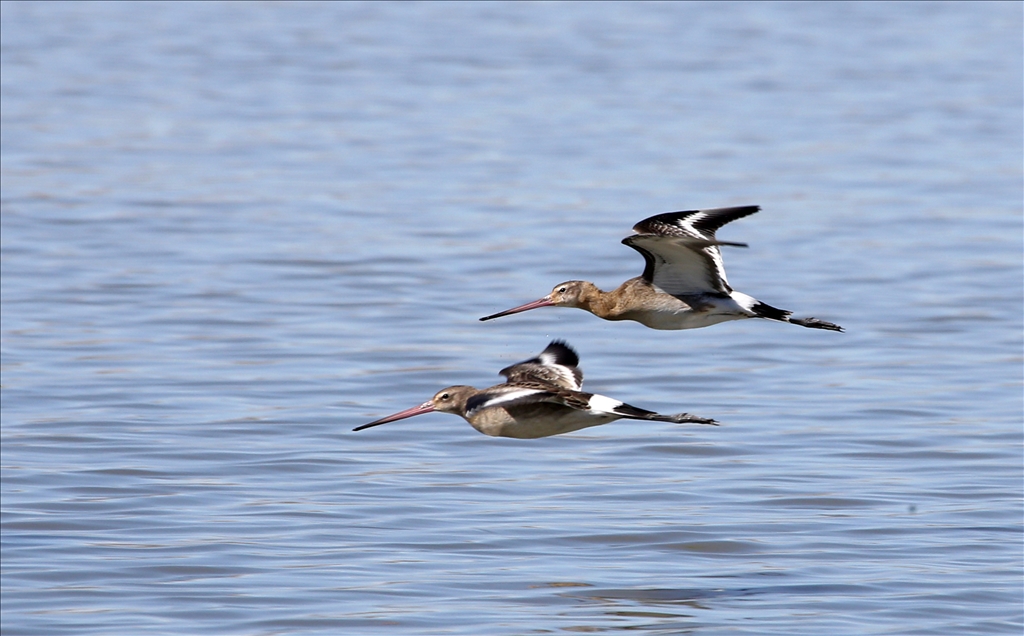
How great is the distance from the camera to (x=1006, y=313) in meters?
18.1

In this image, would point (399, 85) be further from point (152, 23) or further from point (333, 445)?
point (333, 445)

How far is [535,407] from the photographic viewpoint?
9.66 meters

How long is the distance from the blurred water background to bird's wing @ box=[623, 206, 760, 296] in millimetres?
1551

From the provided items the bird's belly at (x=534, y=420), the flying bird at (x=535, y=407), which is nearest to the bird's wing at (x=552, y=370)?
the flying bird at (x=535, y=407)

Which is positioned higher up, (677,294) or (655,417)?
(677,294)

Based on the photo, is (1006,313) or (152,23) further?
(152,23)

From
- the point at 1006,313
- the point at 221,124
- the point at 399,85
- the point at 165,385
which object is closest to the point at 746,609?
the point at 165,385

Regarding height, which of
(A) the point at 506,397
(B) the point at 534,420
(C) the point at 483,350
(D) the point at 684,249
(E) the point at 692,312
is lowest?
(C) the point at 483,350

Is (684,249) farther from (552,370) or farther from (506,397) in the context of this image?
(506,397)

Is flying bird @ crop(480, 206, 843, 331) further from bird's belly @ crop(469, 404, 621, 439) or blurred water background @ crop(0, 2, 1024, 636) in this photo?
blurred water background @ crop(0, 2, 1024, 636)

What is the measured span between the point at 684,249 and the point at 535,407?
1498mm

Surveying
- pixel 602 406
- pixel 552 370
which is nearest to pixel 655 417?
pixel 602 406

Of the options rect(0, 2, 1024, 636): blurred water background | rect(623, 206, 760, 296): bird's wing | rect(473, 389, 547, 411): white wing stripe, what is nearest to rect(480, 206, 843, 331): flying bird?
rect(623, 206, 760, 296): bird's wing

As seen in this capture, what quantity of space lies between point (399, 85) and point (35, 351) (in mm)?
17778
